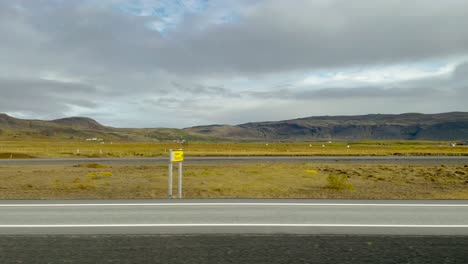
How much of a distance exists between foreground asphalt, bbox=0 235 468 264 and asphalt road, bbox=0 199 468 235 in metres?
0.55

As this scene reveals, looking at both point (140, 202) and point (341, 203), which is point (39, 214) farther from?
point (341, 203)

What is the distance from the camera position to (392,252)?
5879 mm

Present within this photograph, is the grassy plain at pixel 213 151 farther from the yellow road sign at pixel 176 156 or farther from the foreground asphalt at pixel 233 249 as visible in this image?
the foreground asphalt at pixel 233 249

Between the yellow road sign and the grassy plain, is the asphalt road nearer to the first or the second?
the yellow road sign

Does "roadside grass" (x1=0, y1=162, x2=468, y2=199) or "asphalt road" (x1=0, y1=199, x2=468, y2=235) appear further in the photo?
"roadside grass" (x1=0, y1=162, x2=468, y2=199)

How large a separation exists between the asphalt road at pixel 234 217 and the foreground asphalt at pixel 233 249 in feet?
1.81

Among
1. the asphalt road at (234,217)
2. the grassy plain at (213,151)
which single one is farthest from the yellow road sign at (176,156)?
the grassy plain at (213,151)

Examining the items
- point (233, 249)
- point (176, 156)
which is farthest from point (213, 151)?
point (233, 249)

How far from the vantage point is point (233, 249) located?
19.7 feet

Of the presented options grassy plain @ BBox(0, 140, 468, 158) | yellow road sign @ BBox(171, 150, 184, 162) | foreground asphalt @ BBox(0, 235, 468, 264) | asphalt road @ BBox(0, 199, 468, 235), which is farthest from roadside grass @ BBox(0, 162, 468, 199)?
grassy plain @ BBox(0, 140, 468, 158)

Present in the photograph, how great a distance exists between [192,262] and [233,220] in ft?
9.85

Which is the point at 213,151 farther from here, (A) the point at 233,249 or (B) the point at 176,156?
(A) the point at 233,249

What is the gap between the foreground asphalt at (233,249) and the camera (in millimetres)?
5508

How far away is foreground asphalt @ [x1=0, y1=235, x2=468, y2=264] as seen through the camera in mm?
5508
